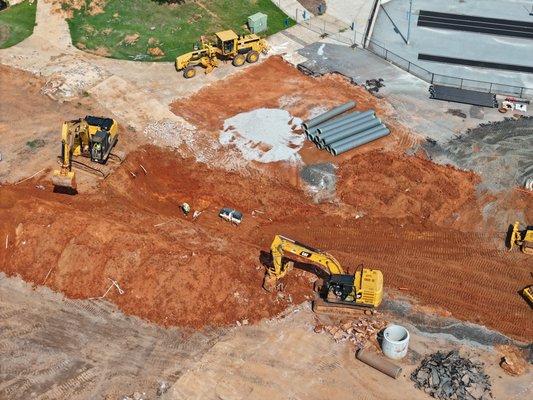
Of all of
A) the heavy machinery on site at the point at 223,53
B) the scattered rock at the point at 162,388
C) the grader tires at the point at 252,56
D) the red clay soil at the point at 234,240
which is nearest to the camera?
the scattered rock at the point at 162,388

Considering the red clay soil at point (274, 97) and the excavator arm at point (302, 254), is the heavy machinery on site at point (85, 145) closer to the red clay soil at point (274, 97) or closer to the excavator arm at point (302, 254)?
the red clay soil at point (274, 97)

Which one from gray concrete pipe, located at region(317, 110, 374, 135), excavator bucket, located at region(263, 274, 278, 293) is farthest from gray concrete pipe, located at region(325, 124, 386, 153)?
excavator bucket, located at region(263, 274, 278, 293)

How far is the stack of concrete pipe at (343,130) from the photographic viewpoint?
120 feet

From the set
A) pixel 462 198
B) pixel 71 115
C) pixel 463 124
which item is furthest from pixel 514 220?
pixel 71 115

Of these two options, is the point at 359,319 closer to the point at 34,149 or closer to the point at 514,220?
the point at 514,220

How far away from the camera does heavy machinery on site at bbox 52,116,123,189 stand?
32.7 m

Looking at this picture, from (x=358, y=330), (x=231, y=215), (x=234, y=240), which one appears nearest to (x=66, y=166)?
(x=231, y=215)

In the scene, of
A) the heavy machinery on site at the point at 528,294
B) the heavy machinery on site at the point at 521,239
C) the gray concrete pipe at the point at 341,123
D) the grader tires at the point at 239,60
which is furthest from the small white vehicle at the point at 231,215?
the grader tires at the point at 239,60

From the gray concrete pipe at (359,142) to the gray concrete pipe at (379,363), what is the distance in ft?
44.8

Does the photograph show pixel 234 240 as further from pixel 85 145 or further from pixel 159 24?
pixel 159 24

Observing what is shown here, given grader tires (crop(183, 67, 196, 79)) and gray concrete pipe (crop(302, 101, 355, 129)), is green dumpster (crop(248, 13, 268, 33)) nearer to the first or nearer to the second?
grader tires (crop(183, 67, 196, 79))

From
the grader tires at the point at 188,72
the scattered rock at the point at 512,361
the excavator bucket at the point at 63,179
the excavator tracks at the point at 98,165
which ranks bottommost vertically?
the scattered rock at the point at 512,361

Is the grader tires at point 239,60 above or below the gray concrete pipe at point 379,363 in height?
above

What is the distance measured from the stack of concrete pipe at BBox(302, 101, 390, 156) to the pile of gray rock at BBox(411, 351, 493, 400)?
1467 centimetres
